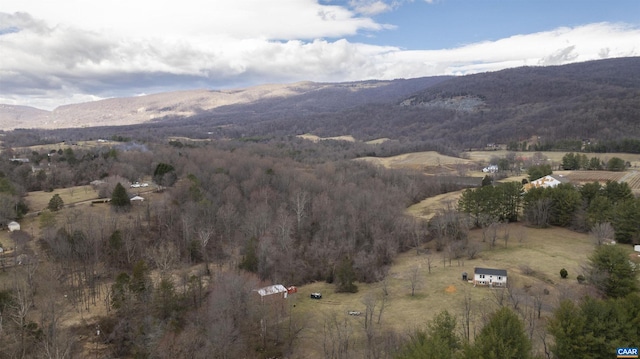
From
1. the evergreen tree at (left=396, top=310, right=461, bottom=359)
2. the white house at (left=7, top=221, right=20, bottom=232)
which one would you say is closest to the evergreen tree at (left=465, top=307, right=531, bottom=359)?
the evergreen tree at (left=396, top=310, right=461, bottom=359)

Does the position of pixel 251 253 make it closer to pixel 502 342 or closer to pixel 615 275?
pixel 502 342

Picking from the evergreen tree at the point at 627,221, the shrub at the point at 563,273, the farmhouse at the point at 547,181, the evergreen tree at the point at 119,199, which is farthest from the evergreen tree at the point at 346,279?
the farmhouse at the point at 547,181

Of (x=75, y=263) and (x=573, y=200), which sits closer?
(x=75, y=263)

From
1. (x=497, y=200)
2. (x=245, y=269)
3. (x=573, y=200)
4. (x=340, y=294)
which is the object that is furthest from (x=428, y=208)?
(x=245, y=269)

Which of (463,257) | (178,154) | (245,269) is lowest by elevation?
(463,257)

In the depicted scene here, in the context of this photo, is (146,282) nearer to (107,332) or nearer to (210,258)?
(107,332)

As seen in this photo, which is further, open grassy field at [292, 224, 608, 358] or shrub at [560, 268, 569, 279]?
shrub at [560, 268, 569, 279]

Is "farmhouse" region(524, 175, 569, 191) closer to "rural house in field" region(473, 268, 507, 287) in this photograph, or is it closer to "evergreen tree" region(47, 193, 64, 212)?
"rural house in field" region(473, 268, 507, 287)
